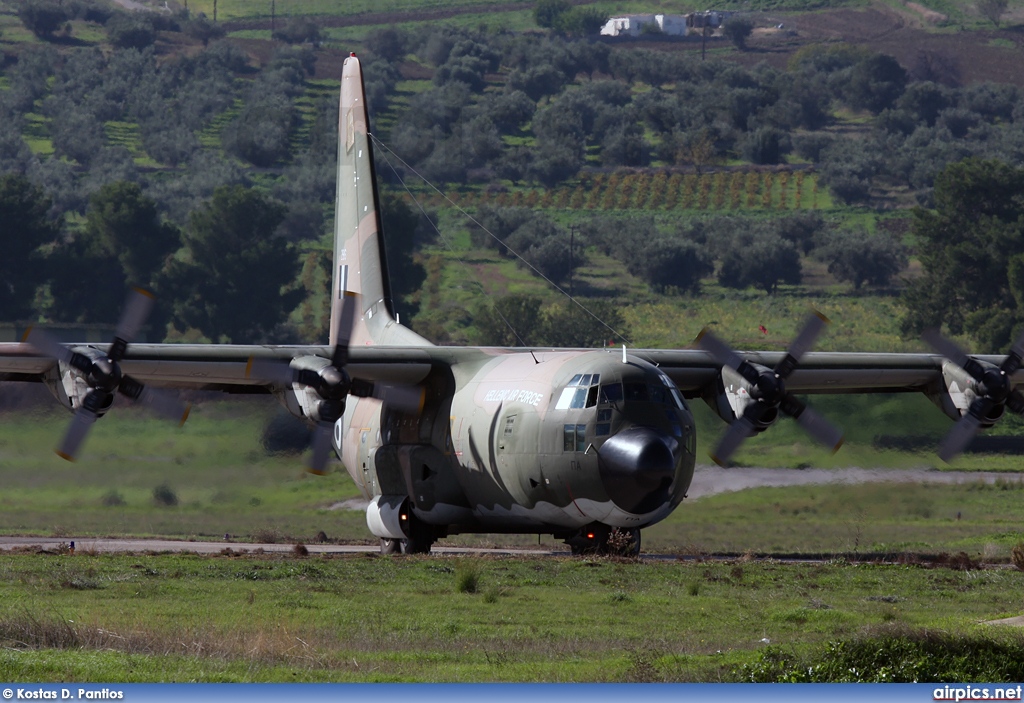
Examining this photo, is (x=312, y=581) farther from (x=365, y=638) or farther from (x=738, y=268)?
(x=738, y=268)

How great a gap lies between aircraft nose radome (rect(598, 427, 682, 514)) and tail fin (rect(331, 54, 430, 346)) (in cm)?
1000

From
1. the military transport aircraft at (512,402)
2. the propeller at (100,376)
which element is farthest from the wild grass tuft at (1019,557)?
the propeller at (100,376)

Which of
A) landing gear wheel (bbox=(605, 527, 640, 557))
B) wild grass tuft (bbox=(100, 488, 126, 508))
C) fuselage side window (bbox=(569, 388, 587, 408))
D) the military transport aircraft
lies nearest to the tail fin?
the military transport aircraft

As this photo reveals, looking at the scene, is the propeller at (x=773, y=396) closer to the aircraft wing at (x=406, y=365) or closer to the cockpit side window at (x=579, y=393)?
the aircraft wing at (x=406, y=365)

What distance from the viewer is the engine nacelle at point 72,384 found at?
99.6 feet

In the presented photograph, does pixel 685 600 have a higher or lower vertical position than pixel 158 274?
higher

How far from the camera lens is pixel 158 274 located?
105 metres

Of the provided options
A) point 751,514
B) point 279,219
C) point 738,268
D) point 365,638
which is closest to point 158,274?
point 279,219

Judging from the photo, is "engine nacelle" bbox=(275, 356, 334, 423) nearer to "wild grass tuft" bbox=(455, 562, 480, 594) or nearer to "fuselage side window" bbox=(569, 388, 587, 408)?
"fuselage side window" bbox=(569, 388, 587, 408)

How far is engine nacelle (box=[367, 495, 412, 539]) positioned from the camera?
34.1 metres

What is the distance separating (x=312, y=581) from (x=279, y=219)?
3371 inches

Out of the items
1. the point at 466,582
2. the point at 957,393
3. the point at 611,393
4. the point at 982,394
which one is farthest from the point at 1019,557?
the point at 466,582

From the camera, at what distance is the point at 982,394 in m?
34.2

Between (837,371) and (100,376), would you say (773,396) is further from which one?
(100,376)
